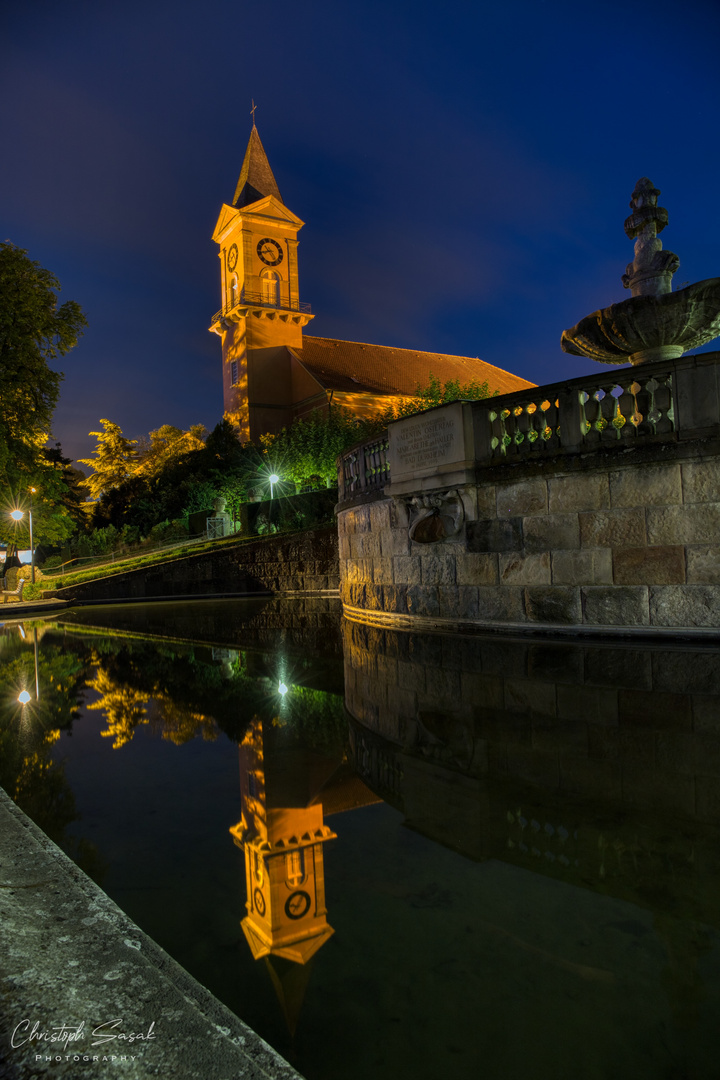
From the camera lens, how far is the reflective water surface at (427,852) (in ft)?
5.93

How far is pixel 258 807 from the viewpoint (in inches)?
138

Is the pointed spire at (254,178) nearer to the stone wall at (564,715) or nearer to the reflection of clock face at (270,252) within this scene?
the reflection of clock face at (270,252)

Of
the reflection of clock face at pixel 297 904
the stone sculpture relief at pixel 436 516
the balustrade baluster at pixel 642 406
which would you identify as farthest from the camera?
the stone sculpture relief at pixel 436 516

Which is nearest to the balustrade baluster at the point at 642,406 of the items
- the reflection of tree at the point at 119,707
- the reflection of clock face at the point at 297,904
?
the reflection of tree at the point at 119,707

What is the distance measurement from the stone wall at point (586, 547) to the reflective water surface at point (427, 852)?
1444mm

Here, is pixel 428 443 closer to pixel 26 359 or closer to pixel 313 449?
pixel 26 359

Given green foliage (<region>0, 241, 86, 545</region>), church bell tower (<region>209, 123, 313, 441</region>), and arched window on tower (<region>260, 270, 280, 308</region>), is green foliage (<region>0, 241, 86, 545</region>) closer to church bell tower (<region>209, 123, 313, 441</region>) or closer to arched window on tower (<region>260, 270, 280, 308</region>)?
church bell tower (<region>209, 123, 313, 441</region>)

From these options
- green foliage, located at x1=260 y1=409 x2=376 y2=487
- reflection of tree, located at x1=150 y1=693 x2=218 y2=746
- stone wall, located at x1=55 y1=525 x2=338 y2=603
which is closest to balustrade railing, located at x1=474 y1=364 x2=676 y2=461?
reflection of tree, located at x1=150 y1=693 x2=218 y2=746

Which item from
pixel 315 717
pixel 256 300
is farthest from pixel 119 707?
pixel 256 300

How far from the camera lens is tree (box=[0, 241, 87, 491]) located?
21281 millimetres

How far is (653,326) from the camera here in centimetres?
1029

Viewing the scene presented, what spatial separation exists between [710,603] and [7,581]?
97.9 feet

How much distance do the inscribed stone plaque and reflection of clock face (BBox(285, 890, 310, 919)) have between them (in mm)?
7599

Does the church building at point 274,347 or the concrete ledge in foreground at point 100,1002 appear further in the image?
the church building at point 274,347
